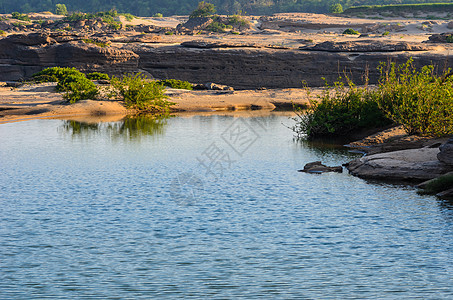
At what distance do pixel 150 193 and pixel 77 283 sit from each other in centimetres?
467

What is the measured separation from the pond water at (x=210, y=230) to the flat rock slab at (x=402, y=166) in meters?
0.54

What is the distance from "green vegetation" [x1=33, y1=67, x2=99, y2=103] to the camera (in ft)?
92.3

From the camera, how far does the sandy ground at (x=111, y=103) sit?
1048 inches

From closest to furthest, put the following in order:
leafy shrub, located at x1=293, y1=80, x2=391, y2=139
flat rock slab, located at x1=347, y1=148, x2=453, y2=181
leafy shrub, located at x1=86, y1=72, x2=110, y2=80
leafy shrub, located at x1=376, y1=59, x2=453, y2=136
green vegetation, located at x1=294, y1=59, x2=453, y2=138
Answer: flat rock slab, located at x1=347, y1=148, x2=453, y2=181, leafy shrub, located at x1=376, y1=59, x2=453, y2=136, green vegetation, located at x1=294, y1=59, x2=453, y2=138, leafy shrub, located at x1=293, y1=80, x2=391, y2=139, leafy shrub, located at x1=86, y1=72, x2=110, y2=80

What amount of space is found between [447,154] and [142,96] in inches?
667

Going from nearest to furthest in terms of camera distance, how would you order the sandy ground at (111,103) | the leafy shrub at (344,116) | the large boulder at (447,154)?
1. the large boulder at (447,154)
2. the leafy shrub at (344,116)
3. the sandy ground at (111,103)

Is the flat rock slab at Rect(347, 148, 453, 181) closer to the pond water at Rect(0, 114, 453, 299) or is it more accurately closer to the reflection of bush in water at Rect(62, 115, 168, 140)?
the pond water at Rect(0, 114, 453, 299)

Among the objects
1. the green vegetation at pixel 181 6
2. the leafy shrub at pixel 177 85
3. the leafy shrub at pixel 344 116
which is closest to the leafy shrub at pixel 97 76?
the leafy shrub at pixel 177 85

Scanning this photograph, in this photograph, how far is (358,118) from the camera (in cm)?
2042

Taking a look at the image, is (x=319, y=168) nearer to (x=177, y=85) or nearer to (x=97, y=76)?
(x=177, y=85)

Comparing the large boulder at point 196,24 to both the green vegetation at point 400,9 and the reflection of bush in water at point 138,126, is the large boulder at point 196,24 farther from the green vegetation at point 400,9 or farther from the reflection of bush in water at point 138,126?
the reflection of bush in water at point 138,126

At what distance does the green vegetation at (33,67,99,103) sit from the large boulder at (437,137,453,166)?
18.2 meters

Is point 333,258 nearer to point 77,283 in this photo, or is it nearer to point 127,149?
point 77,283

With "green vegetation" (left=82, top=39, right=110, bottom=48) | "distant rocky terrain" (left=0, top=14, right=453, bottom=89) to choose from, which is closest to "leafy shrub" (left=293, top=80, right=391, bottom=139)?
"distant rocky terrain" (left=0, top=14, right=453, bottom=89)
